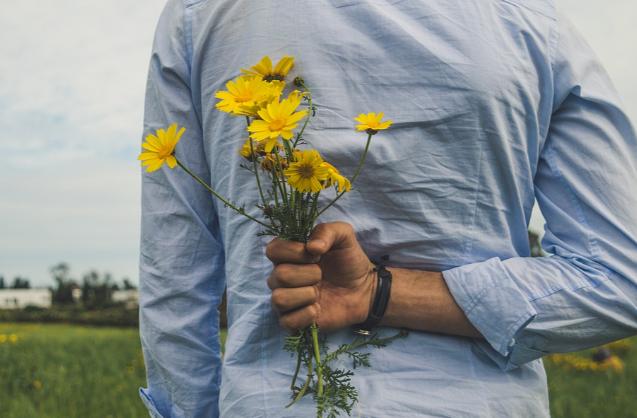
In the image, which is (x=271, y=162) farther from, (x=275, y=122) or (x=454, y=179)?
(x=454, y=179)

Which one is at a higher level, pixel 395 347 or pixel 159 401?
pixel 395 347

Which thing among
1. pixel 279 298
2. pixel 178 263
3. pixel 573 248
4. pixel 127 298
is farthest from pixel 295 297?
pixel 127 298

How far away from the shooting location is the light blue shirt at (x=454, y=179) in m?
1.42

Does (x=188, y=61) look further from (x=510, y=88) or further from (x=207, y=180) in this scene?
(x=510, y=88)

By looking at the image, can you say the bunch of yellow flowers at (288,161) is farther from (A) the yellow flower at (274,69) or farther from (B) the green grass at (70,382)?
(B) the green grass at (70,382)

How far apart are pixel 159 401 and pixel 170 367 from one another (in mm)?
143

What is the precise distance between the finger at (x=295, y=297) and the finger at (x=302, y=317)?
1cm

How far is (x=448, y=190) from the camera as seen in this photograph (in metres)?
1.45

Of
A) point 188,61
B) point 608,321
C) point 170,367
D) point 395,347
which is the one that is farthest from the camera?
point 170,367

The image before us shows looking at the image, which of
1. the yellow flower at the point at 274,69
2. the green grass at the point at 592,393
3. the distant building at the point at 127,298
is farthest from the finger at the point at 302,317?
the distant building at the point at 127,298

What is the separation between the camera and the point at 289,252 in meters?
1.26

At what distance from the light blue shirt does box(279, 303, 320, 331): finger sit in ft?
0.42

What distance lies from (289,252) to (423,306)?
0.33 m

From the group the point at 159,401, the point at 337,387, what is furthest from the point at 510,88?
the point at 159,401
